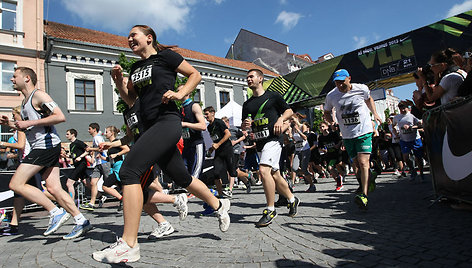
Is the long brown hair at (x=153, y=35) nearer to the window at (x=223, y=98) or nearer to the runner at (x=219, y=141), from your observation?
the runner at (x=219, y=141)

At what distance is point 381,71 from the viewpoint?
15.4 meters

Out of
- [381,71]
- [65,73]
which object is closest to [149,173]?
[381,71]

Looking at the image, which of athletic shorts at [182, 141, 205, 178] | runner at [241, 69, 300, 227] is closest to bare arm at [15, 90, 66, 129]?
athletic shorts at [182, 141, 205, 178]

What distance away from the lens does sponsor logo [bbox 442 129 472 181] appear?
3.09 meters

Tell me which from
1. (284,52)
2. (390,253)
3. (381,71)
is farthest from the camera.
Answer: (284,52)

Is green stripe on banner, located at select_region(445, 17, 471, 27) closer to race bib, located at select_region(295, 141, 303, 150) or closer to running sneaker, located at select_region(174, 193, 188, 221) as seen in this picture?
race bib, located at select_region(295, 141, 303, 150)

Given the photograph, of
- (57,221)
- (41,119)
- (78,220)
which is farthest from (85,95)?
(78,220)

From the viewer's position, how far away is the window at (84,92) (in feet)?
64.4

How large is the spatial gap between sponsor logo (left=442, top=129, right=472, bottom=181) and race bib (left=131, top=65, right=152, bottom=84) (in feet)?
10.9

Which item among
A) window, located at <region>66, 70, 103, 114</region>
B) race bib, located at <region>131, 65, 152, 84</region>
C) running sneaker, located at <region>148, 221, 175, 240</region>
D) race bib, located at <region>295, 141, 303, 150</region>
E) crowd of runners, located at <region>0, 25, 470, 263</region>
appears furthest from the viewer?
window, located at <region>66, 70, 103, 114</region>

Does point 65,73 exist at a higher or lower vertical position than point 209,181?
higher

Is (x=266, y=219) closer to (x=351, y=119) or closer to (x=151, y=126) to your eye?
(x=151, y=126)

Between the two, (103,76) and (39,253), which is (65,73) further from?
(39,253)

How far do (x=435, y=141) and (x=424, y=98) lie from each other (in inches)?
37.3
